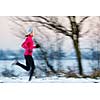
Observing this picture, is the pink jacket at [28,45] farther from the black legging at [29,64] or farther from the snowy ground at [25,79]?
the snowy ground at [25,79]

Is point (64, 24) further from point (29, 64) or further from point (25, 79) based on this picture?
point (25, 79)

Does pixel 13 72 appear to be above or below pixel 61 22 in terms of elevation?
below

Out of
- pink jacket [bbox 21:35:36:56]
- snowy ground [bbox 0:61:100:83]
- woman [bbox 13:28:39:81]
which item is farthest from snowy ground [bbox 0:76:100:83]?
Result: pink jacket [bbox 21:35:36:56]

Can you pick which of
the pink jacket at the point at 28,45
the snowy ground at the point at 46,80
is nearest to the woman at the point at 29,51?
the pink jacket at the point at 28,45

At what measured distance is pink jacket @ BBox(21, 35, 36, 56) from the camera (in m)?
1.98

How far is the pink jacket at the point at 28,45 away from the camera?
78.1 inches

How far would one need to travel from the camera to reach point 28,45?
1.99 metres

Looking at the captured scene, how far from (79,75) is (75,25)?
53cm

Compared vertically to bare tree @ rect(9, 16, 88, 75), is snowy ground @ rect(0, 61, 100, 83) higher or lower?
lower

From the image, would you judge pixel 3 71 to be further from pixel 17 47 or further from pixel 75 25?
pixel 75 25

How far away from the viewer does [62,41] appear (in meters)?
1.98

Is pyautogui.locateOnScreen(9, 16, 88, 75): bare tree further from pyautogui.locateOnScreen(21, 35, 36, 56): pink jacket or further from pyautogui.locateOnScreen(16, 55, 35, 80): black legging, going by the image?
pyautogui.locateOnScreen(16, 55, 35, 80): black legging
